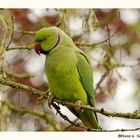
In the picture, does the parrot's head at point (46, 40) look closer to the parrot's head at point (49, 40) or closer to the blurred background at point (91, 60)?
the parrot's head at point (49, 40)

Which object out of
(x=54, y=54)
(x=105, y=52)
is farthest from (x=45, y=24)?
(x=54, y=54)

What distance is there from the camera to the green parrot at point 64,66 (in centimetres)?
221

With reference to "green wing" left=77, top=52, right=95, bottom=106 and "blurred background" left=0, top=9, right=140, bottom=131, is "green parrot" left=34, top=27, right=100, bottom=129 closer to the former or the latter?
"green wing" left=77, top=52, right=95, bottom=106

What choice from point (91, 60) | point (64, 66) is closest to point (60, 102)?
point (64, 66)

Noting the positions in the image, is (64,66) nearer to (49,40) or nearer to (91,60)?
(49,40)

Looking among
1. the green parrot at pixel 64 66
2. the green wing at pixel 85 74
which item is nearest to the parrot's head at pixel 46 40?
the green parrot at pixel 64 66

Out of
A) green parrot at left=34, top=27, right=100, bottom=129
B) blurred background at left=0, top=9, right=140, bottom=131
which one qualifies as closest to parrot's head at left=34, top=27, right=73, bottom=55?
green parrot at left=34, top=27, right=100, bottom=129

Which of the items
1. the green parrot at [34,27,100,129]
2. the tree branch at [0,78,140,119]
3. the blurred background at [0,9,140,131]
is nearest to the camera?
the tree branch at [0,78,140,119]

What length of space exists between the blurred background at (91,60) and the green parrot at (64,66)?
0.19 metres

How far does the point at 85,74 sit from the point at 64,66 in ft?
0.45

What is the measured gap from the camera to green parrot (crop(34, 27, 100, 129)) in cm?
221

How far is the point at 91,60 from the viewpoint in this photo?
266 centimetres

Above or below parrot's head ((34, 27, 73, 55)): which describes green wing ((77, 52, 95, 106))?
below

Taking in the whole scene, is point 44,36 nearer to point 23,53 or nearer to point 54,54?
point 54,54
